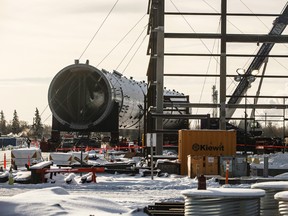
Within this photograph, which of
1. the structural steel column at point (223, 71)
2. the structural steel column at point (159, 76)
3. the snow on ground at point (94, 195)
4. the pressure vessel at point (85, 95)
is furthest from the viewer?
the pressure vessel at point (85, 95)

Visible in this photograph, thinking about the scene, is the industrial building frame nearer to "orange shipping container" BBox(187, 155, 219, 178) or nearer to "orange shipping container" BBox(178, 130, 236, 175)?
"orange shipping container" BBox(178, 130, 236, 175)

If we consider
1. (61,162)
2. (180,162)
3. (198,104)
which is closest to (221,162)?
(180,162)

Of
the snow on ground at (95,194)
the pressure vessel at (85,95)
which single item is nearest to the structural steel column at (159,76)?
the pressure vessel at (85,95)

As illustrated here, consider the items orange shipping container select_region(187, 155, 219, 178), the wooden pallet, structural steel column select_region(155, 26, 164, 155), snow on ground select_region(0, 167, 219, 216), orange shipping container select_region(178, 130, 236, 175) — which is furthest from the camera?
structural steel column select_region(155, 26, 164, 155)

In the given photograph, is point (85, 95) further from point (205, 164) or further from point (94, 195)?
point (94, 195)

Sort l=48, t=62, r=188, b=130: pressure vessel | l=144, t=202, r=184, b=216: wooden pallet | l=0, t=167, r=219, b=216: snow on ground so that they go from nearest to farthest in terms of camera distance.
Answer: l=0, t=167, r=219, b=216: snow on ground, l=144, t=202, r=184, b=216: wooden pallet, l=48, t=62, r=188, b=130: pressure vessel

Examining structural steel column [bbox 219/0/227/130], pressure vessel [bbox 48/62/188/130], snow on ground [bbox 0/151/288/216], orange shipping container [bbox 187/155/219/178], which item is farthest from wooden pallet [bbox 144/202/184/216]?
pressure vessel [bbox 48/62/188/130]

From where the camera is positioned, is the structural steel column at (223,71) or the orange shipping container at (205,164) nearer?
→ the orange shipping container at (205,164)

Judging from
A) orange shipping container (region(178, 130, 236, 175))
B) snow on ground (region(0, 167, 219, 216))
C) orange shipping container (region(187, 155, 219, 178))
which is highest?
orange shipping container (region(178, 130, 236, 175))

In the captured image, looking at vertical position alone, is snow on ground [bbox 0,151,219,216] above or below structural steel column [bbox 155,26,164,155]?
below

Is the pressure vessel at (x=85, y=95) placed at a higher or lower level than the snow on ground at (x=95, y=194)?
higher

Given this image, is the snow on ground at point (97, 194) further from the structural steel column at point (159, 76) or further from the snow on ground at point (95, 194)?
the structural steel column at point (159, 76)

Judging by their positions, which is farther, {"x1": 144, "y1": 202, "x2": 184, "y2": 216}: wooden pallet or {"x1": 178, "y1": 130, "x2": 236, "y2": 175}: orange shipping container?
{"x1": 178, "y1": 130, "x2": 236, "y2": 175}: orange shipping container

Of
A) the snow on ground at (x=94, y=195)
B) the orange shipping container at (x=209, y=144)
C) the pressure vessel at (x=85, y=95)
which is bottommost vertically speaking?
the snow on ground at (x=94, y=195)
